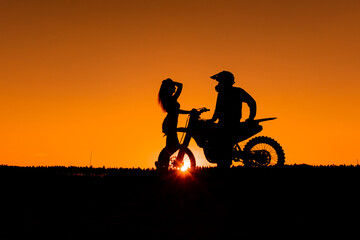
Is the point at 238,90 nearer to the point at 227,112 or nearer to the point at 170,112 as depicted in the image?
the point at 227,112

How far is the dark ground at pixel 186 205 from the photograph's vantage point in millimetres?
5961

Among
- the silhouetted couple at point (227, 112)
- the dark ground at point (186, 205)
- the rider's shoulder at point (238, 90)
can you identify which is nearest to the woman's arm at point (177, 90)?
the silhouetted couple at point (227, 112)

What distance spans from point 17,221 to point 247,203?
3.86m

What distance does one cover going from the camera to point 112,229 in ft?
19.8

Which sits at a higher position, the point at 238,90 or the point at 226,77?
the point at 226,77

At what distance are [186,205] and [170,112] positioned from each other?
5.91 meters

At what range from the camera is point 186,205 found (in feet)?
25.7

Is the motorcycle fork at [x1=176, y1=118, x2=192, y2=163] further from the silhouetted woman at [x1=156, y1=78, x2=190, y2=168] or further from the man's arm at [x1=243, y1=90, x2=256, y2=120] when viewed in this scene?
the man's arm at [x1=243, y1=90, x2=256, y2=120]

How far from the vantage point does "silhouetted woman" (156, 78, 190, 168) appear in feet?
43.5

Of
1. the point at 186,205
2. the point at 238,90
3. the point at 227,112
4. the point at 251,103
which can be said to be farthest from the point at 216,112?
the point at 186,205

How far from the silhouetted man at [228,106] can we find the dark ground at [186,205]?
214 centimetres

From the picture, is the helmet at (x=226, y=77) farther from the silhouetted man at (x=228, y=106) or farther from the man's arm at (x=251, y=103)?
the man's arm at (x=251, y=103)

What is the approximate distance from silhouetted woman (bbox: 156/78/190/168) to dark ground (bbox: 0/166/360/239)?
331 cm

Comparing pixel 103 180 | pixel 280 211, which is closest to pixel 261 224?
pixel 280 211
